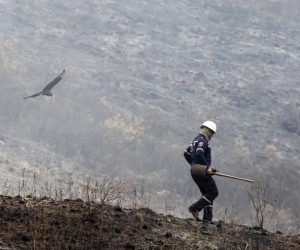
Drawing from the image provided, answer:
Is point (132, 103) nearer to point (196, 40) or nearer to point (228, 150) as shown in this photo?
point (228, 150)

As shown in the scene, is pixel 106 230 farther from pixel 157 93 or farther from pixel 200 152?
pixel 157 93

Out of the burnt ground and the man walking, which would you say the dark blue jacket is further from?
the burnt ground

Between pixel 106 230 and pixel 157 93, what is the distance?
50.0 feet

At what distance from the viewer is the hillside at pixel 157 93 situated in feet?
49.9

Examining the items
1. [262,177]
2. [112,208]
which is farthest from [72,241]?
[262,177]

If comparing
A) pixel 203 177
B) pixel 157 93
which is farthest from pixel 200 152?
pixel 157 93

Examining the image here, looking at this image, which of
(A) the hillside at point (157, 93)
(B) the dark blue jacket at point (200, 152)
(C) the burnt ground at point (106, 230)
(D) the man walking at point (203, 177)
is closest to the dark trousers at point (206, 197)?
(D) the man walking at point (203, 177)

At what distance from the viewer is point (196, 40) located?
2430 centimetres

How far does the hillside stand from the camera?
15.2 m

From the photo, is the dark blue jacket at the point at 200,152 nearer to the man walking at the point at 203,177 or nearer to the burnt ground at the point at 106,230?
the man walking at the point at 203,177

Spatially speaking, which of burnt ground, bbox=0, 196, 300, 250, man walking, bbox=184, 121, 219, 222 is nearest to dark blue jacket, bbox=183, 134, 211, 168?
man walking, bbox=184, 121, 219, 222

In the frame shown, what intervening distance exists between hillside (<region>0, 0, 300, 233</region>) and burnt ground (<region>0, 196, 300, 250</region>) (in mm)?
5451

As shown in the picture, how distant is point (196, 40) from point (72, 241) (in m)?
20.3

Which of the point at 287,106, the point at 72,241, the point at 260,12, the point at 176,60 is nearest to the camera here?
the point at 72,241
